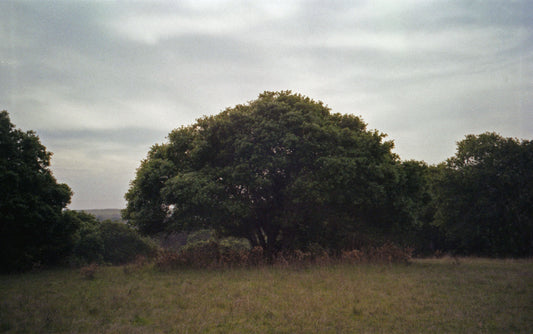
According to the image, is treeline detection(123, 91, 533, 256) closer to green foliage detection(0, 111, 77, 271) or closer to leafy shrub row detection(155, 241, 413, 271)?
leafy shrub row detection(155, 241, 413, 271)

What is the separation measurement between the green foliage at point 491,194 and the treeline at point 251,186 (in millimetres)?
9436

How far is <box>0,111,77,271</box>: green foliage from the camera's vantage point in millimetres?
18672

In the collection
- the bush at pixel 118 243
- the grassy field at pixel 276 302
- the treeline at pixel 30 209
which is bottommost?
the bush at pixel 118 243

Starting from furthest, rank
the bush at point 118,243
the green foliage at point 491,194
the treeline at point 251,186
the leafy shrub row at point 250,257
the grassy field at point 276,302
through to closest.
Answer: the bush at point 118,243, the green foliage at point 491,194, the treeline at point 251,186, the leafy shrub row at point 250,257, the grassy field at point 276,302

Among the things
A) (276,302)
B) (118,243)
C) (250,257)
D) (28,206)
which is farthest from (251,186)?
(118,243)

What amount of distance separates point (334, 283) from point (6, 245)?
18.1m

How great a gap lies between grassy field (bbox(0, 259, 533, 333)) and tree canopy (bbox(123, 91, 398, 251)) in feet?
15.8

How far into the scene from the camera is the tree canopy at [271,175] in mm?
19203

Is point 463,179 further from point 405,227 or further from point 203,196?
point 203,196

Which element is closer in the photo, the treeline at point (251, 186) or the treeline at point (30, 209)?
the treeline at point (30, 209)

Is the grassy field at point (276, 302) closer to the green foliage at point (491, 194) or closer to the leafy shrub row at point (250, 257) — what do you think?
the leafy shrub row at point (250, 257)

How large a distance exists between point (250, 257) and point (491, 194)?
76.8ft

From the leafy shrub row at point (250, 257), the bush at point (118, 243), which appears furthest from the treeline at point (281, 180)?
the bush at point (118, 243)

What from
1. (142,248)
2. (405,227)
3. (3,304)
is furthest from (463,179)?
(142,248)
